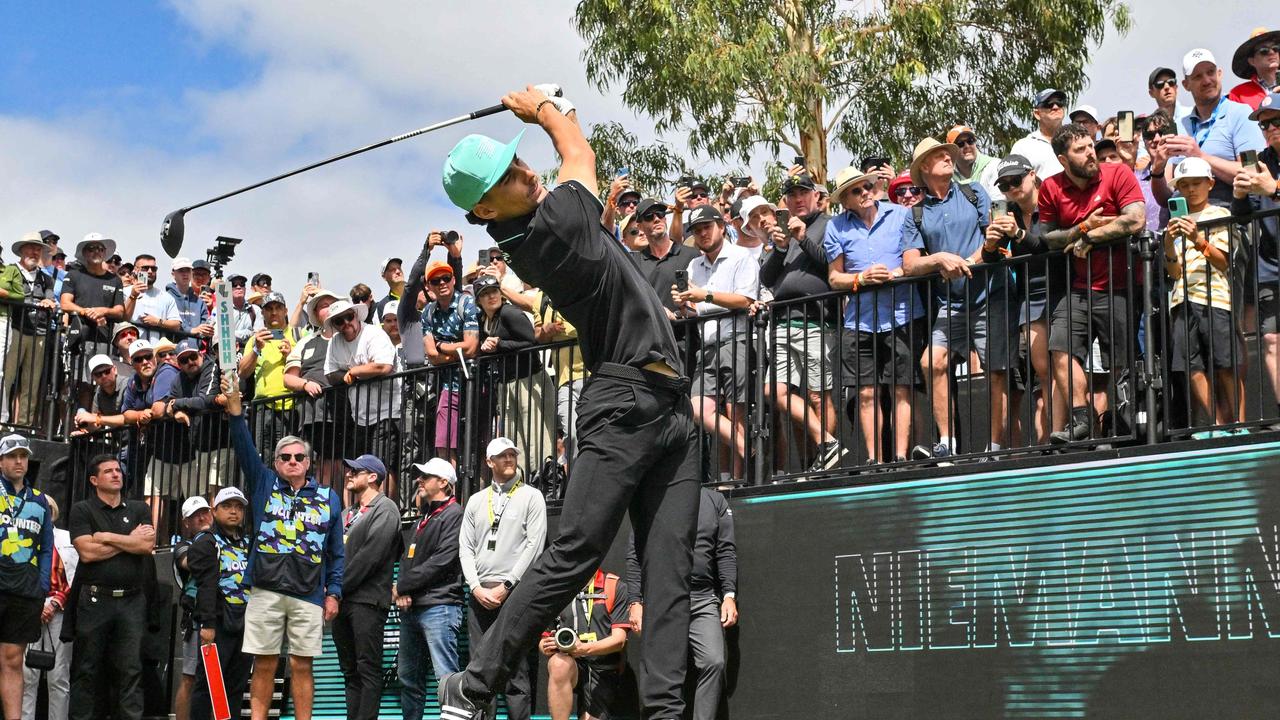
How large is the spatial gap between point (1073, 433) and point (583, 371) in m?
3.66

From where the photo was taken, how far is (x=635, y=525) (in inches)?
245

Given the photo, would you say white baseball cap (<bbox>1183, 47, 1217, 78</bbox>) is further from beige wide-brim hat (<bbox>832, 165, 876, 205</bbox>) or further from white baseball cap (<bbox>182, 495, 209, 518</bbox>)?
white baseball cap (<bbox>182, 495, 209, 518</bbox>)

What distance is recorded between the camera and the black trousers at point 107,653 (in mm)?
13203

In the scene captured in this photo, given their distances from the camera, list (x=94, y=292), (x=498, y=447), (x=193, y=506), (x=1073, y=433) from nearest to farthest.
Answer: (x=1073, y=433) → (x=498, y=447) → (x=193, y=506) → (x=94, y=292)

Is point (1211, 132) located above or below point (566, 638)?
above

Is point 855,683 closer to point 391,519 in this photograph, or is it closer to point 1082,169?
point 1082,169

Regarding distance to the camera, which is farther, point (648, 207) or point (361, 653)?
point (648, 207)

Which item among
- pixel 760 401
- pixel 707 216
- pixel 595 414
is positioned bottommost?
pixel 595 414

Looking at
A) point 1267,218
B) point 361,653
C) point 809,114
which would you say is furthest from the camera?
point 809,114

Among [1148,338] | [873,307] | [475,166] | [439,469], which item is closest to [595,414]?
[475,166]

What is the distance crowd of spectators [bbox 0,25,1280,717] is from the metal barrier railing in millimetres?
25

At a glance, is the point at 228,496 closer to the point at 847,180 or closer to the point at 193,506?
the point at 193,506

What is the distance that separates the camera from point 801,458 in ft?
35.1

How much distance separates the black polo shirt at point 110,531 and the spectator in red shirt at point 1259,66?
9.64 metres
